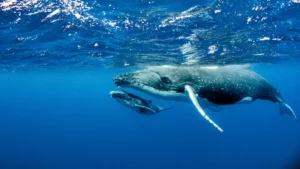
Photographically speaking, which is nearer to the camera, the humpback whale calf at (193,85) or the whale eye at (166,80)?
the humpback whale calf at (193,85)

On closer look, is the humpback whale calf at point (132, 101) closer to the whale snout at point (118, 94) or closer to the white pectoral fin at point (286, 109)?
the whale snout at point (118, 94)

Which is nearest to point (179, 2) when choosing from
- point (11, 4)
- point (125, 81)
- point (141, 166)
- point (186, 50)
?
point (125, 81)

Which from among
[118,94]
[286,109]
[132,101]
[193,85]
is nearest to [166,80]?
[193,85]

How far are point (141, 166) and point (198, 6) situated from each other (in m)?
27.6

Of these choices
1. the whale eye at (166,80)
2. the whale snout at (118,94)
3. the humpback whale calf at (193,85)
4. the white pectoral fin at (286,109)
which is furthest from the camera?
the white pectoral fin at (286,109)

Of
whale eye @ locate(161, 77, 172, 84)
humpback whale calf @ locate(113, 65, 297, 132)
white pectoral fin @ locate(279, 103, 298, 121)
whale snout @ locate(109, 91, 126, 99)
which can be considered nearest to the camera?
whale snout @ locate(109, 91, 126, 99)

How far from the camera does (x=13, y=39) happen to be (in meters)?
13.9

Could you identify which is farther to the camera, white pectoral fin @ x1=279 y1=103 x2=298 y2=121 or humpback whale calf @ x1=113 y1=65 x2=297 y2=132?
white pectoral fin @ x1=279 y1=103 x2=298 y2=121

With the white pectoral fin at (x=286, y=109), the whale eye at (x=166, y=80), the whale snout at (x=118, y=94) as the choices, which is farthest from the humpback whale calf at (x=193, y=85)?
the white pectoral fin at (x=286, y=109)

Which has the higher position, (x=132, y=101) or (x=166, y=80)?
(x=166, y=80)

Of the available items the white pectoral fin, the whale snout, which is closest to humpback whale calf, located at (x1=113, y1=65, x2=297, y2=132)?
the whale snout

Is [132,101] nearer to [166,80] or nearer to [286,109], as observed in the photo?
[166,80]

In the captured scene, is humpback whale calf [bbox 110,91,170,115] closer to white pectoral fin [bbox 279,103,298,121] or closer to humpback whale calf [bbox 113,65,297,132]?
humpback whale calf [bbox 113,65,297,132]

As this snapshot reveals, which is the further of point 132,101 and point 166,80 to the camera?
point 166,80
